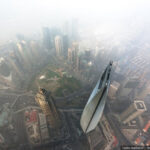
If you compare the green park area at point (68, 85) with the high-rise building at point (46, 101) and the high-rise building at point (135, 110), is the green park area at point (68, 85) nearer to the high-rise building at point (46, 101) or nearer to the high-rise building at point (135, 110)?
the high-rise building at point (46, 101)

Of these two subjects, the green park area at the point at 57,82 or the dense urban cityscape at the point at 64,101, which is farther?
the green park area at the point at 57,82

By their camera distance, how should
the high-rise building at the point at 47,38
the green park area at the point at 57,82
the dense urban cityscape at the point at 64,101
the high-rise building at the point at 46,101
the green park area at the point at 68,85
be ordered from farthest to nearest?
1. the high-rise building at the point at 47,38
2. the green park area at the point at 57,82
3. the green park area at the point at 68,85
4. the dense urban cityscape at the point at 64,101
5. the high-rise building at the point at 46,101

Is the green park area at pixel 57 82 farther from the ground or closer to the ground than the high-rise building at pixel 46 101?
closer to the ground

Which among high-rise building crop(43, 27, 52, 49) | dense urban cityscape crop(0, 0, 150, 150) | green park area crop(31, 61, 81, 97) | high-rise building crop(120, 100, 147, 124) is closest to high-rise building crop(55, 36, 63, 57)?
dense urban cityscape crop(0, 0, 150, 150)

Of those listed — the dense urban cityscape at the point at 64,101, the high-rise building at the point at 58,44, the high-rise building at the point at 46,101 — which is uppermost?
the high-rise building at the point at 58,44

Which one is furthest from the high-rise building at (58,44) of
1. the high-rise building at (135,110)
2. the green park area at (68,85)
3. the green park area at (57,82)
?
the high-rise building at (135,110)

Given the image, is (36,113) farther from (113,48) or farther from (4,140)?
(113,48)

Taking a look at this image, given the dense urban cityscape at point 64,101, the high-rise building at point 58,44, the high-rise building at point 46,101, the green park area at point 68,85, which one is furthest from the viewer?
the high-rise building at point 58,44

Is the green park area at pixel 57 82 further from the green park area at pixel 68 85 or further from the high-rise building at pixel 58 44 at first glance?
the high-rise building at pixel 58 44

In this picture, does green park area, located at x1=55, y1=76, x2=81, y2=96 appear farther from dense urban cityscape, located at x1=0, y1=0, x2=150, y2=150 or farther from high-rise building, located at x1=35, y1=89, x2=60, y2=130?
high-rise building, located at x1=35, y1=89, x2=60, y2=130
